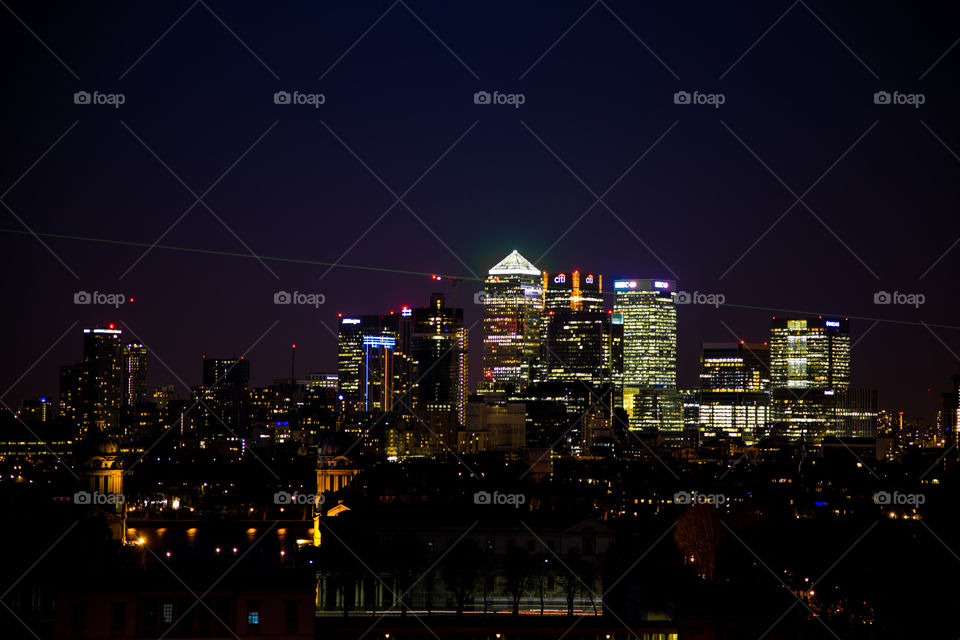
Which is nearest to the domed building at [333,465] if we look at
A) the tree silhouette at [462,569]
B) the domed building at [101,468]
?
the domed building at [101,468]

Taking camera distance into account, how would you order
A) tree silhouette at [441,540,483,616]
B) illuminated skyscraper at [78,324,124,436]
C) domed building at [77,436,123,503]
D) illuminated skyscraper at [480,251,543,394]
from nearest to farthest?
tree silhouette at [441,540,483,616] < domed building at [77,436,123,503] < illuminated skyscraper at [78,324,124,436] < illuminated skyscraper at [480,251,543,394]

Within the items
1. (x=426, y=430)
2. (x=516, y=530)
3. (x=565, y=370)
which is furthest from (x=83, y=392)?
(x=516, y=530)

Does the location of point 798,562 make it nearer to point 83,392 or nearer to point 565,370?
point 83,392

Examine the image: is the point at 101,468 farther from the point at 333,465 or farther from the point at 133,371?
the point at 133,371

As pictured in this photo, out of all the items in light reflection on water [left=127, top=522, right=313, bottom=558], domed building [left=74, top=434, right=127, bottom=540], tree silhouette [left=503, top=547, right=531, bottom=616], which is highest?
domed building [left=74, top=434, right=127, bottom=540]

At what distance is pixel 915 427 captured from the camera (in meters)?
194

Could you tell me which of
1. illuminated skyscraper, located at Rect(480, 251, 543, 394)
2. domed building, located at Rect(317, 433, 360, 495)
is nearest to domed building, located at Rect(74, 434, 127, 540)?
domed building, located at Rect(317, 433, 360, 495)

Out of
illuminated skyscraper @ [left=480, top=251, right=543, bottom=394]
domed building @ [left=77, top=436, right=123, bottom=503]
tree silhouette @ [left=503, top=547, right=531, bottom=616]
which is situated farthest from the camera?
illuminated skyscraper @ [left=480, top=251, right=543, bottom=394]

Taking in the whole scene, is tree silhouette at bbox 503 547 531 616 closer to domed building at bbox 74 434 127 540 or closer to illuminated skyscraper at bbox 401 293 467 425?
domed building at bbox 74 434 127 540

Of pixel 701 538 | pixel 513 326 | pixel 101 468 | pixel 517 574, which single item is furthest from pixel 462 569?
pixel 513 326

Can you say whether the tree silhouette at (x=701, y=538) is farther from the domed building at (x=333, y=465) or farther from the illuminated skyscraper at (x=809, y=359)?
the illuminated skyscraper at (x=809, y=359)

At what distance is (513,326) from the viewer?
192 meters

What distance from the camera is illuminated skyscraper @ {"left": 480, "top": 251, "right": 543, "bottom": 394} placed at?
188 m

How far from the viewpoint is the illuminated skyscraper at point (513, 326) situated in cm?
18762
